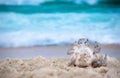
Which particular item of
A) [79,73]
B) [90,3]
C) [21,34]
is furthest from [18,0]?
[79,73]

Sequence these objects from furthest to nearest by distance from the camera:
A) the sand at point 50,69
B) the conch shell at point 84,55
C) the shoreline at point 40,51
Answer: the shoreline at point 40,51 → the conch shell at point 84,55 → the sand at point 50,69

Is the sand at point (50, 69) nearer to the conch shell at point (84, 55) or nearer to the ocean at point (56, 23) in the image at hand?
the conch shell at point (84, 55)

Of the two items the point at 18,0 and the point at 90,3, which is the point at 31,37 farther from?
the point at 90,3

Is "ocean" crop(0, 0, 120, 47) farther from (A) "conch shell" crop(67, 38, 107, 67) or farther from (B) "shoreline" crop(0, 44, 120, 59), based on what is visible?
(A) "conch shell" crop(67, 38, 107, 67)

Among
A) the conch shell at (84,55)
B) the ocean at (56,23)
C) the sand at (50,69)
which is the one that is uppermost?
the ocean at (56,23)

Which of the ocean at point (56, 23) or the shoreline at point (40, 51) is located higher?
the ocean at point (56, 23)

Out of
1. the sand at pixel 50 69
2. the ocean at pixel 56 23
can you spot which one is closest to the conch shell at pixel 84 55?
the sand at pixel 50 69

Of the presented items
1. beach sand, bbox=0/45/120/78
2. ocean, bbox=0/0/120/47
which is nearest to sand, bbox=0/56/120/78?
beach sand, bbox=0/45/120/78

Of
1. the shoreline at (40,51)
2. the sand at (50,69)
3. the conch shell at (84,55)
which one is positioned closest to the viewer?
the sand at (50,69)
